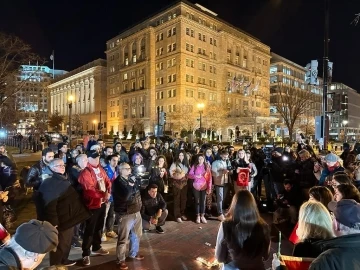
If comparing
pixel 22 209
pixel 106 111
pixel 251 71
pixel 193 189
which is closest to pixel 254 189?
pixel 193 189

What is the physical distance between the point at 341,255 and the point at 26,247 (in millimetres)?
2288

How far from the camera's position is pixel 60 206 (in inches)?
194

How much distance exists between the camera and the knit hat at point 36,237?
2.11m

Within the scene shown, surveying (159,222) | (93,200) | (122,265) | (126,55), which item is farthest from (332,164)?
(126,55)

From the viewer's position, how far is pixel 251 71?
9112 cm

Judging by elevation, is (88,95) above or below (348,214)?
above

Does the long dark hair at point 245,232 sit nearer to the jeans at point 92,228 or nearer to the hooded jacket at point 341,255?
the hooded jacket at point 341,255

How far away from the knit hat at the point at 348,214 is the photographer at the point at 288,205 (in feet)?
18.8

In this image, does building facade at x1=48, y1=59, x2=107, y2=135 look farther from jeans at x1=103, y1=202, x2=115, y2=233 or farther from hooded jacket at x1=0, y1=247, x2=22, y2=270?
hooded jacket at x1=0, y1=247, x2=22, y2=270

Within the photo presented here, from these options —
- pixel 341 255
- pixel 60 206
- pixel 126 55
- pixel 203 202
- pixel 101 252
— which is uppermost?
pixel 126 55

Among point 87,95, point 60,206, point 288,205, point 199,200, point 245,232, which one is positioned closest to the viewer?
point 245,232

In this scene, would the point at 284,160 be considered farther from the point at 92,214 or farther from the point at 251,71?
the point at 251,71

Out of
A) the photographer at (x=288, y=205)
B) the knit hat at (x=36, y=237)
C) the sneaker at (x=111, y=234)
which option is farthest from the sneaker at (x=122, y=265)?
the photographer at (x=288, y=205)

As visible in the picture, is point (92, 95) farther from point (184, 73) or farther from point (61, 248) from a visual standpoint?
point (61, 248)
